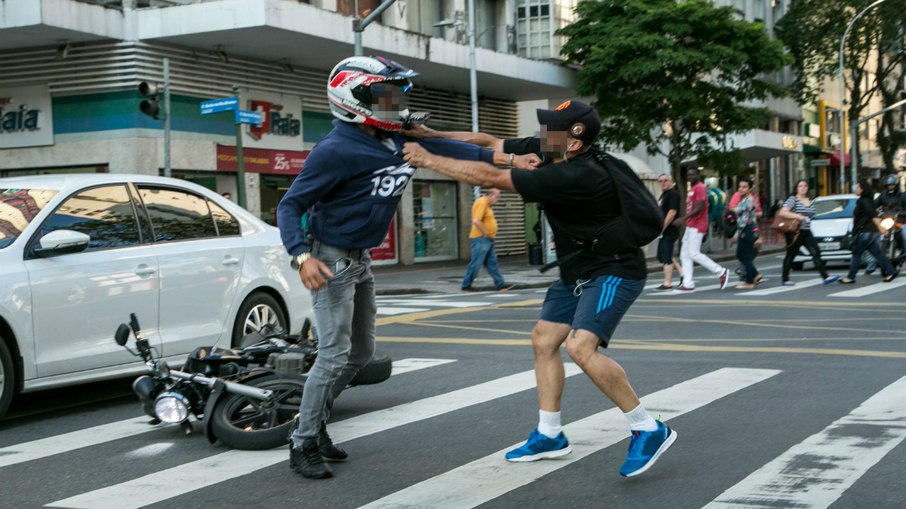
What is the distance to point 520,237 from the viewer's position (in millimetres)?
36594

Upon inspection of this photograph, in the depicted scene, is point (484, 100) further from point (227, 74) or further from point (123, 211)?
point (123, 211)

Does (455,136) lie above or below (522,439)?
above

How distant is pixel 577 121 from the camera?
532 cm

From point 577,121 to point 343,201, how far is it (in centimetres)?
112

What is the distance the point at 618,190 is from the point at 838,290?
12852mm

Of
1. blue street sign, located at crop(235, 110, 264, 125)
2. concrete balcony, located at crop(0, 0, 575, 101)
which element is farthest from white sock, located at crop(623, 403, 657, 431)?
concrete balcony, located at crop(0, 0, 575, 101)

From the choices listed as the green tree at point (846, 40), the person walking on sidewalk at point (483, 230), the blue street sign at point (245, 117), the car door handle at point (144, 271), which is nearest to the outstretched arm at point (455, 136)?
the car door handle at point (144, 271)

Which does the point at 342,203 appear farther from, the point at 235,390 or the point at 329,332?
the point at 235,390

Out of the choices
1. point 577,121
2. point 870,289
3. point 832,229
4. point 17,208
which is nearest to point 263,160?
Answer: point 832,229

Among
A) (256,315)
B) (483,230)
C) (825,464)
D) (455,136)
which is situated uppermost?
(455,136)

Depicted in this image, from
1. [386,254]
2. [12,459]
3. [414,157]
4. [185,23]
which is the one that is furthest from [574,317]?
[386,254]

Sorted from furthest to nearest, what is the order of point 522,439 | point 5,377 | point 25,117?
point 25,117 < point 5,377 < point 522,439

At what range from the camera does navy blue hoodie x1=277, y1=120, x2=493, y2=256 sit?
207 inches

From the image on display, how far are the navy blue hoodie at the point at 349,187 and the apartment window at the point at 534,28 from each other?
30.7m
